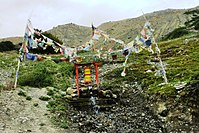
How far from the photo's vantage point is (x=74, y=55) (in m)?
26.8

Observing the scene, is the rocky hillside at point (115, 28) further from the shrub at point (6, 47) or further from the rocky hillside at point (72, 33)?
the shrub at point (6, 47)

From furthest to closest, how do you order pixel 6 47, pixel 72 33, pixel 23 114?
pixel 72 33 < pixel 6 47 < pixel 23 114

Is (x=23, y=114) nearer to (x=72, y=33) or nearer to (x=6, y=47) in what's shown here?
(x=6, y=47)

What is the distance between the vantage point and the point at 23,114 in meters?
20.2

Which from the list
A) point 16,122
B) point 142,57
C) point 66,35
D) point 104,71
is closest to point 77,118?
point 16,122

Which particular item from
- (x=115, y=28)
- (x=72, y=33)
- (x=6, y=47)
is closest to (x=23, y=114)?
(x=6, y=47)

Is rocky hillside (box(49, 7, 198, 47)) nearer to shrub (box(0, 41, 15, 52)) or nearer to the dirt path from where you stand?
shrub (box(0, 41, 15, 52))

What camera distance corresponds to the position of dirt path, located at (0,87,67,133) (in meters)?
18.2

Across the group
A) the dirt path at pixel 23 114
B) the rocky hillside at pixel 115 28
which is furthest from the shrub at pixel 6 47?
the rocky hillside at pixel 115 28

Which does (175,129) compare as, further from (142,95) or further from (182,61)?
→ (182,61)

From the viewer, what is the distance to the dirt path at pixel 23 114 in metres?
18.2

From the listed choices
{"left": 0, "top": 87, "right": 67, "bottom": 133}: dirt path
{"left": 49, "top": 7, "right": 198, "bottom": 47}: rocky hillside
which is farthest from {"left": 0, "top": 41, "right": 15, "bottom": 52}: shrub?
{"left": 49, "top": 7, "right": 198, "bottom": 47}: rocky hillside

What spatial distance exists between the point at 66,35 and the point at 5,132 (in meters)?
110

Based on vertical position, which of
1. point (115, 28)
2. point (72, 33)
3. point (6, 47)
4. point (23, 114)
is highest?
point (115, 28)
